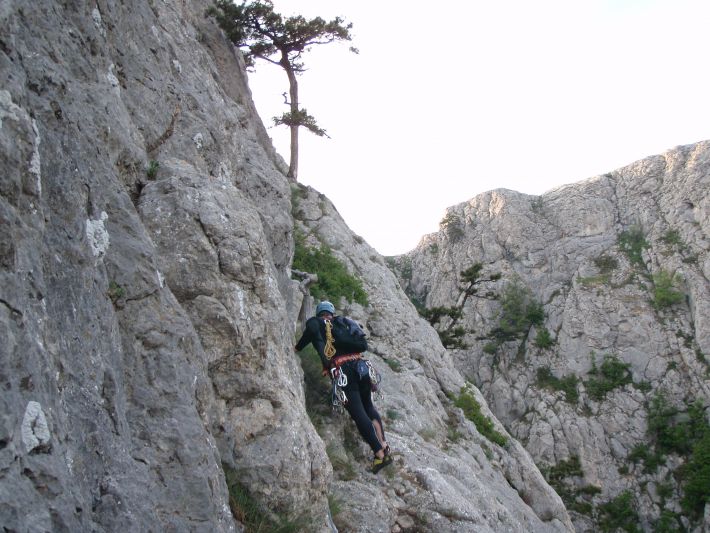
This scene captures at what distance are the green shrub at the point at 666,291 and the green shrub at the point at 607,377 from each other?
16.1 ft

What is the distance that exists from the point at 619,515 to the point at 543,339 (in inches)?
466

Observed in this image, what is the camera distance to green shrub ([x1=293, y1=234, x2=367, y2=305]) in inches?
583

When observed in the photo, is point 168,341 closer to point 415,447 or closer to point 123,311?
point 123,311

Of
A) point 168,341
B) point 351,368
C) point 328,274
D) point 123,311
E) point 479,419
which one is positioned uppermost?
point 328,274

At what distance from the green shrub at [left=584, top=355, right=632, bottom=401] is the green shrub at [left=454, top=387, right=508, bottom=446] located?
20.3 m

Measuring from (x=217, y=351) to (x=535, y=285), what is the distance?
37.0 meters

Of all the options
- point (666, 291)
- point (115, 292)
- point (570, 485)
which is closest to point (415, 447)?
point (115, 292)

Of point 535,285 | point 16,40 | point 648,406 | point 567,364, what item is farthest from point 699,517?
point 16,40

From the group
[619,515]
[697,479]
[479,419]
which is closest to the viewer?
[479,419]

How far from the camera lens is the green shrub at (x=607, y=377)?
32781mm

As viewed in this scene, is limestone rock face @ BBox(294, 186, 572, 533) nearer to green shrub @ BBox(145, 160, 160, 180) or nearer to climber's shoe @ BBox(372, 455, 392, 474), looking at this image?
climber's shoe @ BBox(372, 455, 392, 474)

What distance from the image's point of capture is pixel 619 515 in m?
27.5

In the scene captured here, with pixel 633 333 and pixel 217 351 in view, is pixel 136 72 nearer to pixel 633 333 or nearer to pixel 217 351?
pixel 217 351

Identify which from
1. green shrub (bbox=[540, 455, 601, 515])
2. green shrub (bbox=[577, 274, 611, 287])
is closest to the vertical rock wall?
green shrub (bbox=[540, 455, 601, 515])
